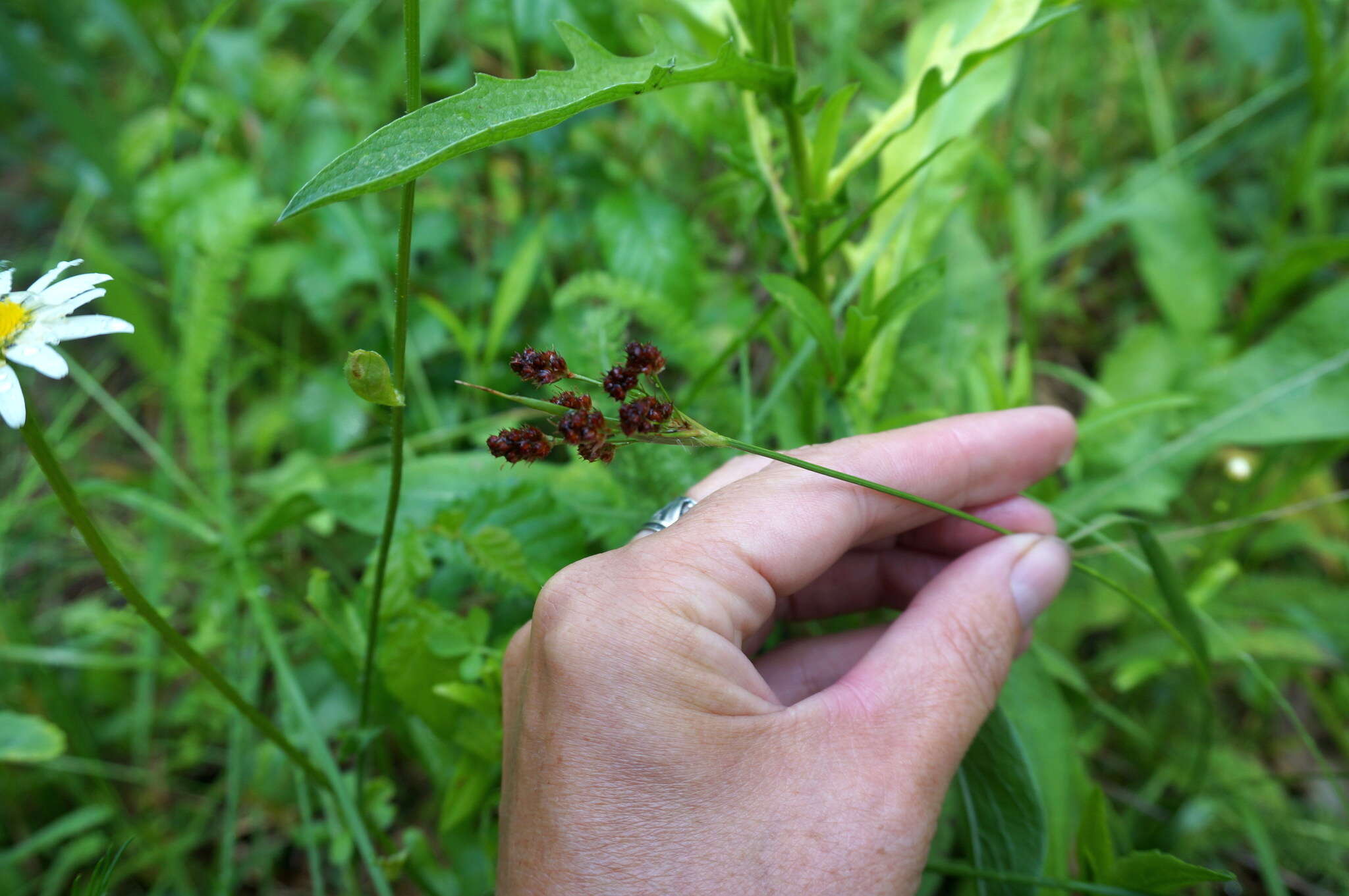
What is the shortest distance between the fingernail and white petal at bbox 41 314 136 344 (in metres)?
1.32

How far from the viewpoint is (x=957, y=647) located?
4.07 feet

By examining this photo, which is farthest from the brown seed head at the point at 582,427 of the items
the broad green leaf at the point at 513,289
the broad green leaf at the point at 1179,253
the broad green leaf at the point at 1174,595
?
the broad green leaf at the point at 1179,253

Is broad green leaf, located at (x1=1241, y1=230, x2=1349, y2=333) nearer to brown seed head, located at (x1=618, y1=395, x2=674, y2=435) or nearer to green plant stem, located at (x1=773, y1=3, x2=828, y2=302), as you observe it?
green plant stem, located at (x1=773, y1=3, x2=828, y2=302)

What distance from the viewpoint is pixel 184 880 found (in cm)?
195

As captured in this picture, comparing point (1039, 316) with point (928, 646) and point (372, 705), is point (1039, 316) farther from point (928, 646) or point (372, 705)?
point (372, 705)

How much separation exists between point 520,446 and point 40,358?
58 centimetres

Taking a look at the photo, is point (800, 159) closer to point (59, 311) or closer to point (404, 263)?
point (404, 263)

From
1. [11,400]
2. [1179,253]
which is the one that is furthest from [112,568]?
[1179,253]

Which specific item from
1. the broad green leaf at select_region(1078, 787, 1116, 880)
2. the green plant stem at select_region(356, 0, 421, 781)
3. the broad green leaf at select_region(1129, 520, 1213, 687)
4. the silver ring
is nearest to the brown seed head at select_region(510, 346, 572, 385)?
the green plant stem at select_region(356, 0, 421, 781)

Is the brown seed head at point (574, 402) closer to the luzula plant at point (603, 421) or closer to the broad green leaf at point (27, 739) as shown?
the luzula plant at point (603, 421)

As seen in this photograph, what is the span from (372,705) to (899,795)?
1.04 m

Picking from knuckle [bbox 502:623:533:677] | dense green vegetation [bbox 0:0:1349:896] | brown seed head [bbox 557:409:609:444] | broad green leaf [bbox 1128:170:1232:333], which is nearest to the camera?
brown seed head [bbox 557:409:609:444]

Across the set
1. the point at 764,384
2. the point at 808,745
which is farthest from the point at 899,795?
Result: the point at 764,384

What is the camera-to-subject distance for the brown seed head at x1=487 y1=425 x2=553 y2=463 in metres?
0.97
